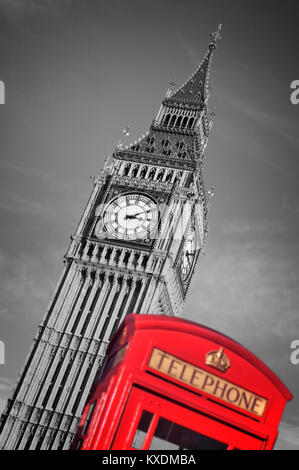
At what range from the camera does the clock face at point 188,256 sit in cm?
4778

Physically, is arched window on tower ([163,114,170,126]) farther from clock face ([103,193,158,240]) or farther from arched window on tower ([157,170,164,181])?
clock face ([103,193,158,240])

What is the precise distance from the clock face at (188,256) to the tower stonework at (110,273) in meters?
0.12

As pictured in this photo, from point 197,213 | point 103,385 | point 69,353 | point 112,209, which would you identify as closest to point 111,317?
point 69,353

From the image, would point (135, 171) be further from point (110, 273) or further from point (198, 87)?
point (198, 87)

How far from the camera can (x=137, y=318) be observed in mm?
10359

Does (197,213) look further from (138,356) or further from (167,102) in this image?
(138,356)

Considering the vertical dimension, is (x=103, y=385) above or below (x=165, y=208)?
below

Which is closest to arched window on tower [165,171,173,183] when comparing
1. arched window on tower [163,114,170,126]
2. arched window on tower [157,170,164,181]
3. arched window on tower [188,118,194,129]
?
arched window on tower [157,170,164,181]

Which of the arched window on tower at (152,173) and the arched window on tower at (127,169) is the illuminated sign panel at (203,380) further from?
the arched window on tower at (127,169)

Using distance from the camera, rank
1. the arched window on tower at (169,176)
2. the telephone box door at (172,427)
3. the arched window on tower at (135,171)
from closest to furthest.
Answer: the telephone box door at (172,427)
the arched window on tower at (169,176)
the arched window on tower at (135,171)

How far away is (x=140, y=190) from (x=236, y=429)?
1459 inches

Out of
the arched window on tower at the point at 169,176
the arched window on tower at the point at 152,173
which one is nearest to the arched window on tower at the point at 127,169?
the arched window on tower at the point at 152,173

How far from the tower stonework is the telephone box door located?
100 ft

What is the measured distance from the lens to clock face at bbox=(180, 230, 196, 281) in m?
47.8
